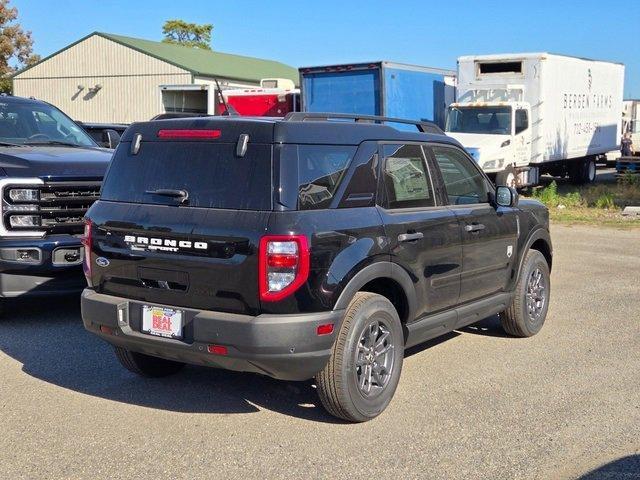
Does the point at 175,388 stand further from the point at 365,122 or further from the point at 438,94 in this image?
the point at 438,94

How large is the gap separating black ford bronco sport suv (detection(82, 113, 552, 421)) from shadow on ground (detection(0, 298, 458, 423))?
0.28 metres

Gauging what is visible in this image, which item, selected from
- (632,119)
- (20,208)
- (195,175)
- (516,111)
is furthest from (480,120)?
(632,119)

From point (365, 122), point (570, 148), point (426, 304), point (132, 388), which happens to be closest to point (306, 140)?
point (365, 122)

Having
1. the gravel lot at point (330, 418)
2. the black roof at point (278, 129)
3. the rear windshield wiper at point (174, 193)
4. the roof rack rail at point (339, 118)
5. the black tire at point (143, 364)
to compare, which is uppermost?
the roof rack rail at point (339, 118)

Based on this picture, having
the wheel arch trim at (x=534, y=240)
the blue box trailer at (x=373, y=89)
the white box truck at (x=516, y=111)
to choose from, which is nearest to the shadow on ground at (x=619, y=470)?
the wheel arch trim at (x=534, y=240)

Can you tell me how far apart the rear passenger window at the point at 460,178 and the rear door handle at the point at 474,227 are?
0.19m

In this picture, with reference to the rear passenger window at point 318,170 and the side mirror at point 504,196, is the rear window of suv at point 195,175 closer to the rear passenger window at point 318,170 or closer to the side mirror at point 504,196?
the rear passenger window at point 318,170

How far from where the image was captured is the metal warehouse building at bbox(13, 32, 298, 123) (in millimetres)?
41781

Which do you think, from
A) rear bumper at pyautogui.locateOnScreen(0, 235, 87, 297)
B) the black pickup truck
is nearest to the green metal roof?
the black pickup truck

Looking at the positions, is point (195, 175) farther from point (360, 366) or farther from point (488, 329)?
point (488, 329)

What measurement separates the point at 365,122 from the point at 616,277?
5.95m

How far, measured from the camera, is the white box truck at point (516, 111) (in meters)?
19.1

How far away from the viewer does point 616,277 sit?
10.2 metres

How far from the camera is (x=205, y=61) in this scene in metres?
44.8
